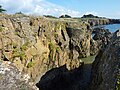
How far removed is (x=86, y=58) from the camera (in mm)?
64688

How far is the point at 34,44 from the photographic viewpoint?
4053cm

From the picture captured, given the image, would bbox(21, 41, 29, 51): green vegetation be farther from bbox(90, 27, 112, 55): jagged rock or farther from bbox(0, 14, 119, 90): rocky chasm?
bbox(90, 27, 112, 55): jagged rock

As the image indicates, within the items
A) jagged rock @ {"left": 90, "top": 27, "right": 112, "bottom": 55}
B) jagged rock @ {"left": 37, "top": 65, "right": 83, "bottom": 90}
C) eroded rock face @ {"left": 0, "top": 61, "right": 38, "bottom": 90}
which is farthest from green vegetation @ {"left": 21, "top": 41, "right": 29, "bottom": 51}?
jagged rock @ {"left": 90, "top": 27, "right": 112, "bottom": 55}

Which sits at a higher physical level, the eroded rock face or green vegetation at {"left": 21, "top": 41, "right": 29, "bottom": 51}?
the eroded rock face

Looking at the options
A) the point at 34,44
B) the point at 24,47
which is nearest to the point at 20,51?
the point at 24,47

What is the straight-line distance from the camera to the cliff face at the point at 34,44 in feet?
120

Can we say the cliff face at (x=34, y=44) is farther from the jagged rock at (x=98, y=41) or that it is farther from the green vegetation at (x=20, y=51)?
the jagged rock at (x=98, y=41)

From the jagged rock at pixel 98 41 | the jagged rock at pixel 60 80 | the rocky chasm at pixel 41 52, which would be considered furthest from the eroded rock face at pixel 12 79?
the jagged rock at pixel 98 41

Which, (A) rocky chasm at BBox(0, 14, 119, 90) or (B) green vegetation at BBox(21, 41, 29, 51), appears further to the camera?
(B) green vegetation at BBox(21, 41, 29, 51)

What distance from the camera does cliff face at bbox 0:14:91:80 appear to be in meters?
36.5

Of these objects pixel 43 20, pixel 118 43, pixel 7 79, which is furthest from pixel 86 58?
pixel 7 79

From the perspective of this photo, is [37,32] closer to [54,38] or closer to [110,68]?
[54,38]

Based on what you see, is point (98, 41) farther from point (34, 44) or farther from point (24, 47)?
point (24, 47)

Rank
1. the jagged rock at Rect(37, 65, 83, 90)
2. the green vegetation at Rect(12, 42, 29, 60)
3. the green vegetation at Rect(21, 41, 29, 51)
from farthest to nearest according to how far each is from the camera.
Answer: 1. the jagged rock at Rect(37, 65, 83, 90)
2. the green vegetation at Rect(21, 41, 29, 51)
3. the green vegetation at Rect(12, 42, 29, 60)
